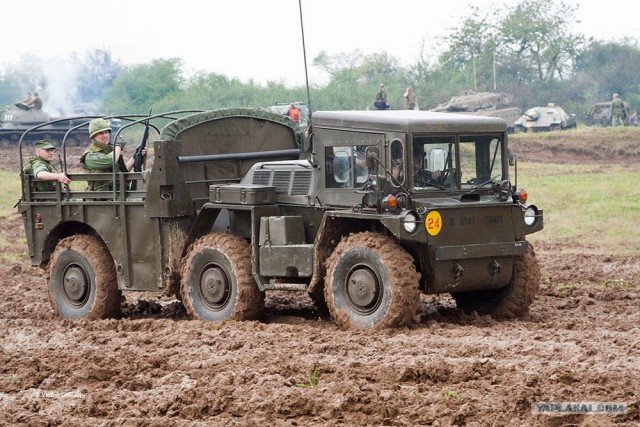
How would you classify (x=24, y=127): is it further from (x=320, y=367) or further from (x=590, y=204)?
(x=320, y=367)

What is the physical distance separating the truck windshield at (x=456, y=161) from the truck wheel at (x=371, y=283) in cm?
70

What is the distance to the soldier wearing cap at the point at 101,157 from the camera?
1381 centimetres

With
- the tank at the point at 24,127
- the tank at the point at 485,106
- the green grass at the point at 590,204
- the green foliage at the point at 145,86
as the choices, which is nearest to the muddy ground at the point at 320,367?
the green grass at the point at 590,204

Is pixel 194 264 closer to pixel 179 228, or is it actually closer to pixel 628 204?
pixel 179 228

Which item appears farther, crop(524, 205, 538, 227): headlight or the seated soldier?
crop(524, 205, 538, 227): headlight

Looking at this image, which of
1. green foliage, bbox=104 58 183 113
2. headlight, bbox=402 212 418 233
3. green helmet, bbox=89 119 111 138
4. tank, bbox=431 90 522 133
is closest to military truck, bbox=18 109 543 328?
headlight, bbox=402 212 418 233

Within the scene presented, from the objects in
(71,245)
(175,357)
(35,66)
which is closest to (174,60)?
(35,66)

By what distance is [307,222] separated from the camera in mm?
12312

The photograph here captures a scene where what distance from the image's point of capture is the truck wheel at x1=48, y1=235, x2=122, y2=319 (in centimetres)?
1370

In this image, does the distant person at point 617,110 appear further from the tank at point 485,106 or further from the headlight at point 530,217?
the headlight at point 530,217

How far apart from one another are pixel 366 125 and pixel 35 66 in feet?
223

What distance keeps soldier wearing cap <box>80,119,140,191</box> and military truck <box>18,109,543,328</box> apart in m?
0.25

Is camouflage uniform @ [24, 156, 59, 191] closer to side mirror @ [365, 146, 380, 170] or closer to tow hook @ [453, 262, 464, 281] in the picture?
side mirror @ [365, 146, 380, 170]

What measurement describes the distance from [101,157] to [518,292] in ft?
15.4
